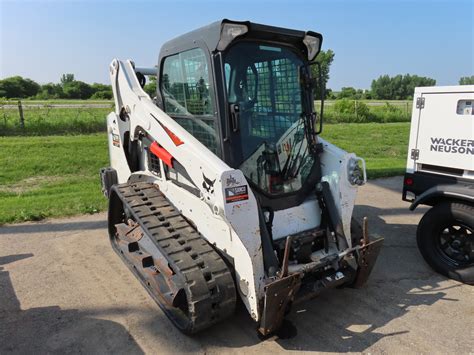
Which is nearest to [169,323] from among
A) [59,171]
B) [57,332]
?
[57,332]

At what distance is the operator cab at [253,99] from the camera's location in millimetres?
3336

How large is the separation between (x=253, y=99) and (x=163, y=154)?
3.31 ft

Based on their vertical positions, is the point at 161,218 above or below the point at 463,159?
below

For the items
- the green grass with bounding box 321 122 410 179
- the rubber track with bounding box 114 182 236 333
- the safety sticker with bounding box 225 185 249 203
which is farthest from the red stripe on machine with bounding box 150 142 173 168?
the green grass with bounding box 321 122 410 179

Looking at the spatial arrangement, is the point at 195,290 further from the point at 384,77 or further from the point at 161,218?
the point at 384,77

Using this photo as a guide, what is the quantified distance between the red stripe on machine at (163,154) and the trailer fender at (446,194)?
9.36 ft

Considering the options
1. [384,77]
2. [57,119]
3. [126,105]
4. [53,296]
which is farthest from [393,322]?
[384,77]

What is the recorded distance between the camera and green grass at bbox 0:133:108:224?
6578mm

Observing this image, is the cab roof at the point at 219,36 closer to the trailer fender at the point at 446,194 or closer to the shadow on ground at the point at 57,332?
the trailer fender at the point at 446,194

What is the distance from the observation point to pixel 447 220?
429 centimetres

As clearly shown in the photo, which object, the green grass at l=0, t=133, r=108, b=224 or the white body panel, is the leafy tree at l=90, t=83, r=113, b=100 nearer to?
the green grass at l=0, t=133, r=108, b=224

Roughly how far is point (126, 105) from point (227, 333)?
8.95 feet

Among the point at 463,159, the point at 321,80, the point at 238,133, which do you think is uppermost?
the point at 321,80

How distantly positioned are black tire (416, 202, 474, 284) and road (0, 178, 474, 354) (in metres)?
0.15
